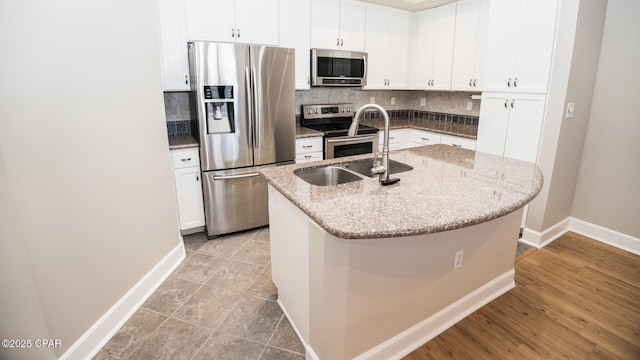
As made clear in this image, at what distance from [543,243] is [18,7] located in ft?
13.2

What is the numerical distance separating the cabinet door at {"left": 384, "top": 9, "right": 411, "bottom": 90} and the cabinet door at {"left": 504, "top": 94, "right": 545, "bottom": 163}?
1692 millimetres

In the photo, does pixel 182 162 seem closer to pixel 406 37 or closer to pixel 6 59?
pixel 6 59

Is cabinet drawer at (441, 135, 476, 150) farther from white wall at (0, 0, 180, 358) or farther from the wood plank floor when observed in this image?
white wall at (0, 0, 180, 358)

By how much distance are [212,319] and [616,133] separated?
374cm

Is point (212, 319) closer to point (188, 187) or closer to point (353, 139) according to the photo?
point (188, 187)

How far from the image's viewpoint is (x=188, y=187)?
3037 mm

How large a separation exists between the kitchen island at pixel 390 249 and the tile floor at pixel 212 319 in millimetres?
154

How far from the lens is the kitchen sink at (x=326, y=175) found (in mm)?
2002

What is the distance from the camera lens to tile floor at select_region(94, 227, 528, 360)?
181 cm

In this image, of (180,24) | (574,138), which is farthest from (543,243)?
(180,24)

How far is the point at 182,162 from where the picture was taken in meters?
2.96

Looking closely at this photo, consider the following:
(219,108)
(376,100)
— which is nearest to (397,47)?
(376,100)

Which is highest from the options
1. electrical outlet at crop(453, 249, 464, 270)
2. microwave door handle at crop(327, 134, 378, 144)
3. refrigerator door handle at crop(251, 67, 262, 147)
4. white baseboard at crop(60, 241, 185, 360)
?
refrigerator door handle at crop(251, 67, 262, 147)

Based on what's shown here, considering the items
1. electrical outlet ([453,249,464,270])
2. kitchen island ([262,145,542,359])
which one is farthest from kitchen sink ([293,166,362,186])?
electrical outlet ([453,249,464,270])
